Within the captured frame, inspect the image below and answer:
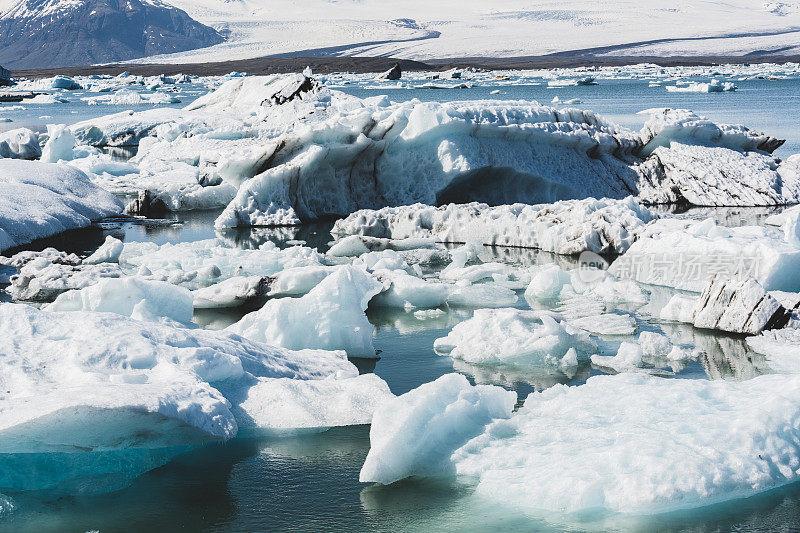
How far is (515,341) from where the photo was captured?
4754 millimetres

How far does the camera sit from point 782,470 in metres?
3.12

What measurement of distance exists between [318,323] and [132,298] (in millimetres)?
1147

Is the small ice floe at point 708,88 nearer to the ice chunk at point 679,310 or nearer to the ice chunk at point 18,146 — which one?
the ice chunk at point 18,146

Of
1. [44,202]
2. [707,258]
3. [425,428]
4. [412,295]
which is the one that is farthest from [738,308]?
[44,202]

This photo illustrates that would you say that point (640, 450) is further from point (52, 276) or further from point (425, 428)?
point (52, 276)

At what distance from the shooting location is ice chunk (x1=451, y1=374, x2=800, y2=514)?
2939mm

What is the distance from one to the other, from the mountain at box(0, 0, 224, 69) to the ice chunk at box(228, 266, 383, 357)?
123565 millimetres

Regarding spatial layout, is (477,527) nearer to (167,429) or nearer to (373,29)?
(167,429)

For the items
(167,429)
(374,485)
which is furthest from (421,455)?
(167,429)

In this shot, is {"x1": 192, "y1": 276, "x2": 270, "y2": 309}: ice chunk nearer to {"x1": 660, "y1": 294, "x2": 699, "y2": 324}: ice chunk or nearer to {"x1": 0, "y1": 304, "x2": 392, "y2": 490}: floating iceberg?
{"x1": 0, "y1": 304, "x2": 392, "y2": 490}: floating iceberg

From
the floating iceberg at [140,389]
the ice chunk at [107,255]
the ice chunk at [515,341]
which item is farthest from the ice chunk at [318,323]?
the ice chunk at [107,255]

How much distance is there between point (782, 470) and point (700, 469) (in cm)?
35

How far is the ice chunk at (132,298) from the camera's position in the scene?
5164mm

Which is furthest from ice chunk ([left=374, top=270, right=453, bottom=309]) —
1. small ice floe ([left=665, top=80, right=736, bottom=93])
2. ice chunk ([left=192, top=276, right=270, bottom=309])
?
small ice floe ([left=665, top=80, right=736, bottom=93])
